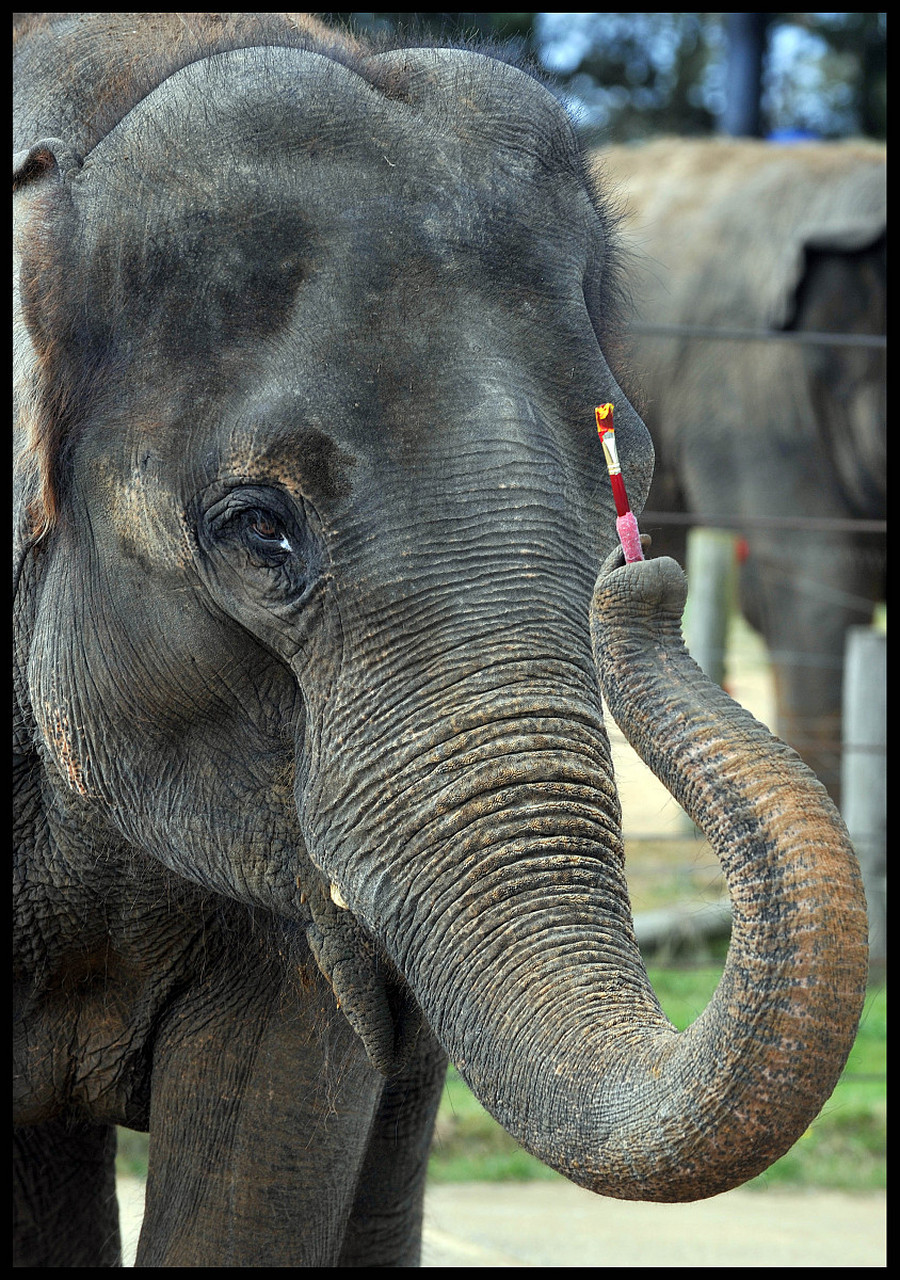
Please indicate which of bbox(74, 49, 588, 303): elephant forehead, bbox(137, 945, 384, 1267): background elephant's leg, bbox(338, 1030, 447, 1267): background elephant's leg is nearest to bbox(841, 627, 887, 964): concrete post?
bbox(338, 1030, 447, 1267): background elephant's leg

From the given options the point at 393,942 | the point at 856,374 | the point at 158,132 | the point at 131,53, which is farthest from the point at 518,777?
the point at 856,374

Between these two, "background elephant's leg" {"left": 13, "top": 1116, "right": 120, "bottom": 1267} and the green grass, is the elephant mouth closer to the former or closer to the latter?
"background elephant's leg" {"left": 13, "top": 1116, "right": 120, "bottom": 1267}

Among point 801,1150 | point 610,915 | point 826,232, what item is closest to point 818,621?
point 826,232

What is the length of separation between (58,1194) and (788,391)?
17.8 ft

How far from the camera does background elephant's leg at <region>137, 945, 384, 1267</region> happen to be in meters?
2.50

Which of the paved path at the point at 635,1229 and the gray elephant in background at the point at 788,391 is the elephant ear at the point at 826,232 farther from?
the paved path at the point at 635,1229

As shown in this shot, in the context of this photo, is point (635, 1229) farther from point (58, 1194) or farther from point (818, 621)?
point (818, 621)

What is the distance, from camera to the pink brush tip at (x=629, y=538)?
1.68 metres

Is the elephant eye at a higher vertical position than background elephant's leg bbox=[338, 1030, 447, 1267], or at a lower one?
higher

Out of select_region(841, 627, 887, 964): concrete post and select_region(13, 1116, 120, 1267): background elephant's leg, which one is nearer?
select_region(13, 1116, 120, 1267): background elephant's leg

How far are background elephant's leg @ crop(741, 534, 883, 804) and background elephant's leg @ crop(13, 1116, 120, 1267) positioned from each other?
4.66 meters

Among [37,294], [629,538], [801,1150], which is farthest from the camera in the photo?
[801,1150]

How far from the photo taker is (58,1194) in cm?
301

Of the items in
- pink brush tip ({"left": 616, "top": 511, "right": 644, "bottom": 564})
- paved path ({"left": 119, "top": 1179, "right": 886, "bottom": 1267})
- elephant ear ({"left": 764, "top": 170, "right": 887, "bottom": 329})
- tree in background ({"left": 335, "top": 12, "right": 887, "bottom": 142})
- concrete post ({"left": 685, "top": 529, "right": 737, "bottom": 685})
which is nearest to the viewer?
pink brush tip ({"left": 616, "top": 511, "right": 644, "bottom": 564})
